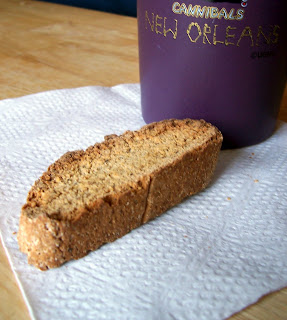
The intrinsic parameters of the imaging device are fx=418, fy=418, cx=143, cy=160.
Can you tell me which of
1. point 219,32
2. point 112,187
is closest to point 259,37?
point 219,32

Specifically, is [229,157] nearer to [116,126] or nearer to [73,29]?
[116,126]

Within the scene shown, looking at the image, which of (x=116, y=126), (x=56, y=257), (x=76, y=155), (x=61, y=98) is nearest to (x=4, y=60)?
(x=61, y=98)

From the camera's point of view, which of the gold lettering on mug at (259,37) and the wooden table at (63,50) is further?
the wooden table at (63,50)

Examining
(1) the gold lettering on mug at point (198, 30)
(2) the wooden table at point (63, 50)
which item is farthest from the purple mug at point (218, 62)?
(2) the wooden table at point (63, 50)

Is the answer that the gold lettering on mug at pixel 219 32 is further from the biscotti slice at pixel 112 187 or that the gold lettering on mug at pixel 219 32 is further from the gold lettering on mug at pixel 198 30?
the biscotti slice at pixel 112 187

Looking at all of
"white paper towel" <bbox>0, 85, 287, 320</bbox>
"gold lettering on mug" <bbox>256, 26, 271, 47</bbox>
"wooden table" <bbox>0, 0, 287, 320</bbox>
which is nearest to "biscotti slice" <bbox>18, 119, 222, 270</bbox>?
"white paper towel" <bbox>0, 85, 287, 320</bbox>
